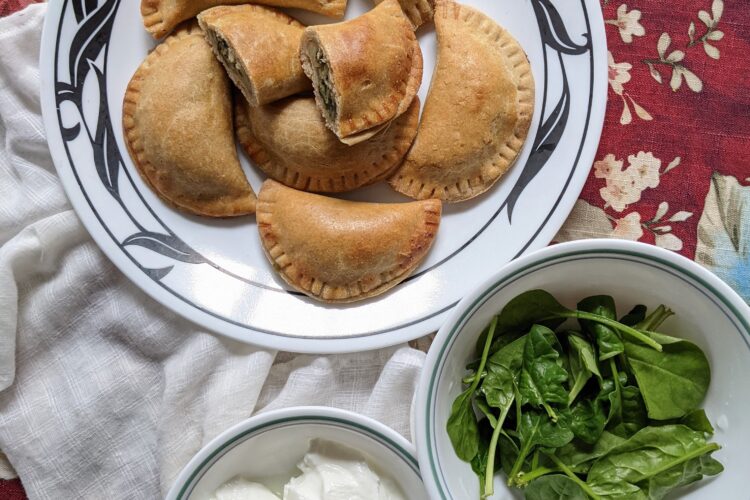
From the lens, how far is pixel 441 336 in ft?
4.71

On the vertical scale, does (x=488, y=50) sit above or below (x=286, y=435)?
above

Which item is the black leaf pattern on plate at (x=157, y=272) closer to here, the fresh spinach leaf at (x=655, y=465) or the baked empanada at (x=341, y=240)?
the baked empanada at (x=341, y=240)

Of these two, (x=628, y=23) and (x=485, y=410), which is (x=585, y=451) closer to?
(x=485, y=410)

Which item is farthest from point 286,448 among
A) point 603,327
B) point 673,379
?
point 673,379

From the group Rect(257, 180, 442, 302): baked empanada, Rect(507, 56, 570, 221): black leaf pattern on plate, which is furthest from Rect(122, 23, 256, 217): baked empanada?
Rect(507, 56, 570, 221): black leaf pattern on plate

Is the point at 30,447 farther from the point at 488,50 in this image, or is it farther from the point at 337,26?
the point at 488,50

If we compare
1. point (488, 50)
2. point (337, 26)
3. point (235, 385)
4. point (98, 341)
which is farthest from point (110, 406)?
point (488, 50)

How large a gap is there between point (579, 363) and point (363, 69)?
2.81 feet

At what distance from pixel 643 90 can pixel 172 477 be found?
5.31ft

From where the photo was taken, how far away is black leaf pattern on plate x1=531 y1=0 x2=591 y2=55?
6.20 feet

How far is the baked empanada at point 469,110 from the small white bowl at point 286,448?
645 mm

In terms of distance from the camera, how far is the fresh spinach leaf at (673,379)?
1.54 m

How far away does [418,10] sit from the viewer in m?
1.88

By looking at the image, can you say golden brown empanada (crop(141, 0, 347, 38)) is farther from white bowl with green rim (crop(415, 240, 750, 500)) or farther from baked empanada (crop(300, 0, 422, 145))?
white bowl with green rim (crop(415, 240, 750, 500))
